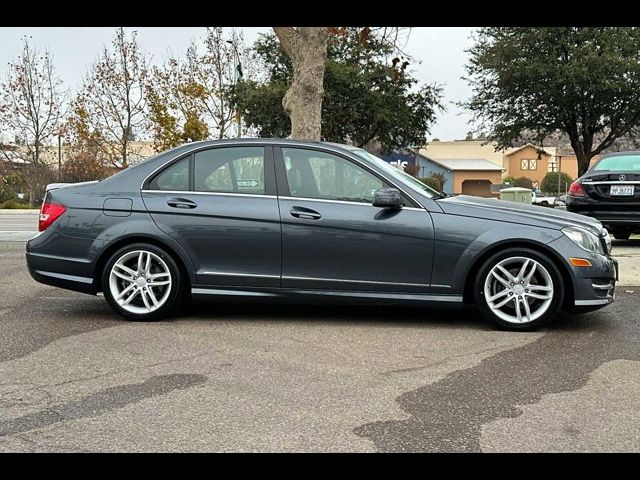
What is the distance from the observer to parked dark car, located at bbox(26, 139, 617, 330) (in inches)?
227

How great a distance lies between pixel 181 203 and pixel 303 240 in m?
1.11

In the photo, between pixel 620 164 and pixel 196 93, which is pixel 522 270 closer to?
pixel 620 164

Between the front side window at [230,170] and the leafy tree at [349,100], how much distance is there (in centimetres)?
2720

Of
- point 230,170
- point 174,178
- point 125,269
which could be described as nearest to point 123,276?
point 125,269

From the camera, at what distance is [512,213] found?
5879 mm

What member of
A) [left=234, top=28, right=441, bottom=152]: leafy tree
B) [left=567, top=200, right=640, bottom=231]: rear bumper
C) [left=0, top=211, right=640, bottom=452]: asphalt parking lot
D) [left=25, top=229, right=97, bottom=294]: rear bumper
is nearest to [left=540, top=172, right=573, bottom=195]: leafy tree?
[left=234, top=28, right=441, bottom=152]: leafy tree

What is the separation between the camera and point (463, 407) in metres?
3.92

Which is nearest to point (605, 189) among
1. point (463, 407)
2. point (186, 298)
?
point (186, 298)

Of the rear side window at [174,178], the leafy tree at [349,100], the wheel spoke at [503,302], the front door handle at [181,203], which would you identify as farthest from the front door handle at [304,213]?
the leafy tree at [349,100]

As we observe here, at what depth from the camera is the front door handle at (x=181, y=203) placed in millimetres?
6096

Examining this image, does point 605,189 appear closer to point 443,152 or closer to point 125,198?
point 125,198

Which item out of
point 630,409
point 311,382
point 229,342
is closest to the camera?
point 630,409
